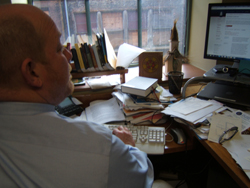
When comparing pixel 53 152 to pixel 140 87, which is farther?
pixel 140 87

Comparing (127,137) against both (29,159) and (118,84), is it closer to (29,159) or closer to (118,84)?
(29,159)

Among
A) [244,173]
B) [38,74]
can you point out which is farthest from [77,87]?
[244,173]

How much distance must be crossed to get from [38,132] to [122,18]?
64.6 inches

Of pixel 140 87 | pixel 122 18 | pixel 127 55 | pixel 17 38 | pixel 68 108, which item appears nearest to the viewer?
pixel 17 38

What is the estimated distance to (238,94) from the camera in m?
1.24

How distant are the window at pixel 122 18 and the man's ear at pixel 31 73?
1253 millimetres

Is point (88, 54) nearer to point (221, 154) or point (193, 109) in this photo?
point (193, 109)

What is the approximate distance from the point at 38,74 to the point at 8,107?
0.13 metres

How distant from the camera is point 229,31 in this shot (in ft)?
4.25

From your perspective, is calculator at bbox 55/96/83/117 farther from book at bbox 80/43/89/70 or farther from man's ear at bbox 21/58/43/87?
man's ear at bbox 21/58/43/87

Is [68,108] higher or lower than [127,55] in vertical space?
lower

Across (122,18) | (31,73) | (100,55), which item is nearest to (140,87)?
(100,55)

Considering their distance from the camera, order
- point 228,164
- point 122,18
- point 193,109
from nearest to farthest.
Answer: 1. point 228,164
2. point 193,109
3. point 122,18

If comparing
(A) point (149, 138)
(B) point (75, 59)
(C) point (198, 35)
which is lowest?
(A) point (149, 138)
